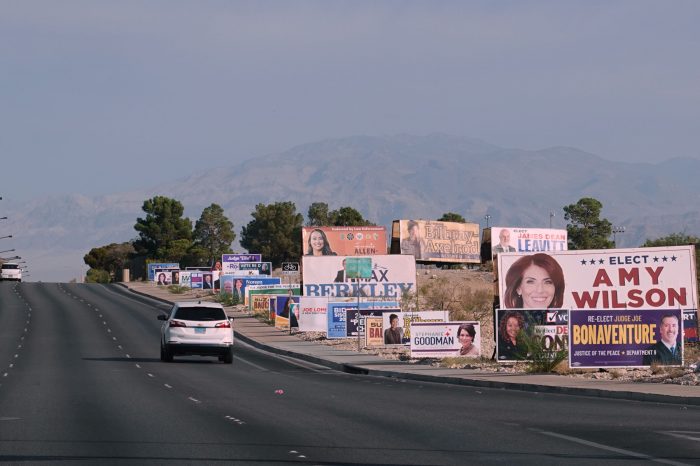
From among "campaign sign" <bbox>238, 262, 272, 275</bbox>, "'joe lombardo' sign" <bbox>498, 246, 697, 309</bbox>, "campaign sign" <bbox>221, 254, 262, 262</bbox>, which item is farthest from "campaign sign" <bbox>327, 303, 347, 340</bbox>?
"campaign sign" <bbox>238, 262, 272, 275</bbox>

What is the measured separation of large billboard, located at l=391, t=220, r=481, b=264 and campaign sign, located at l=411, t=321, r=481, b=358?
2206 inches

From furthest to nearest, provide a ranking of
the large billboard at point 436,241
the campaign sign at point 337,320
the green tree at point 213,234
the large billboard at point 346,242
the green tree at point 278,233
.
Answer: the green tree at point 213,234 → the green tree at point 278,233 → the large billboard at point 436,241 → the large billboard at point 346,242 → the campaign sign at point 337,320

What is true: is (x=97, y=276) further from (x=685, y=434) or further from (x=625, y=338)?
(x=685, y=434)

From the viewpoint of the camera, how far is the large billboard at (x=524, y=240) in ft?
317

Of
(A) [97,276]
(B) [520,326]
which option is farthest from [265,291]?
(A) [97,276]

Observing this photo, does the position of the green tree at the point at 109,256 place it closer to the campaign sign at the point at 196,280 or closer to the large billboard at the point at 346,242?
the campaign sign at the point at 196,280

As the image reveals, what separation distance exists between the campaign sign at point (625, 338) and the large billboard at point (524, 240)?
66.9 metres

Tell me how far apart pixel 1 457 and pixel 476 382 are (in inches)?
626

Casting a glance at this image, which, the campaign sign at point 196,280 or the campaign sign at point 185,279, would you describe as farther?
the campaign sign at point 185,279

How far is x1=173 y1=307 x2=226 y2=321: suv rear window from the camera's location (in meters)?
36.6

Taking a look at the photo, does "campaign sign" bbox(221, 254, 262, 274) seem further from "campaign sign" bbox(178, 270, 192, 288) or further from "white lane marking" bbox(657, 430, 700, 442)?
"white lane marking" bbox(657, 430, 700, 442)

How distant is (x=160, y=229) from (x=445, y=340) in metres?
123

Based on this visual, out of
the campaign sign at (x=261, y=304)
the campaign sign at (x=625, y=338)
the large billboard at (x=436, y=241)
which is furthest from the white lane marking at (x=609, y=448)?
the large billboard at (x=436, y=241)

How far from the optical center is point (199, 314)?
121 ft
